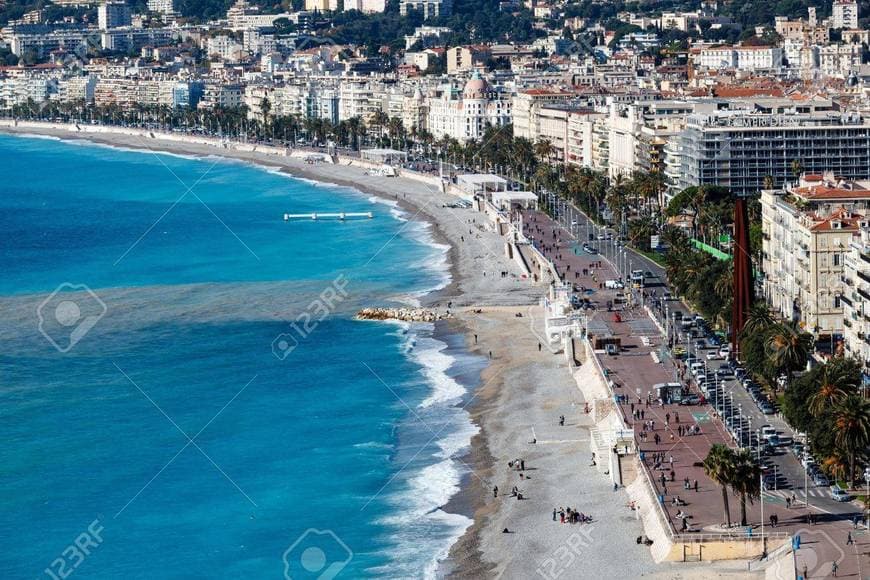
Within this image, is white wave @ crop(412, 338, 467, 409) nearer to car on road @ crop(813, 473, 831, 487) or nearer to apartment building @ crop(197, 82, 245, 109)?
car on road @ crop(813, 473, 831, 487)

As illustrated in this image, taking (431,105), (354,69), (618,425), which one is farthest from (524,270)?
(354,69)

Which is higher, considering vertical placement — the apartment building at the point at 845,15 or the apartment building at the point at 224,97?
the apartment building at the point at 845,15

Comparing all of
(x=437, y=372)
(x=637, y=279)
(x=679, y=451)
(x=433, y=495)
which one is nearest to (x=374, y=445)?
(x=433, y=495)

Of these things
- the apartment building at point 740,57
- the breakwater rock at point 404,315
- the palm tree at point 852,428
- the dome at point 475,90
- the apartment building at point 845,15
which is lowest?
the breakwater rock at point 404,315

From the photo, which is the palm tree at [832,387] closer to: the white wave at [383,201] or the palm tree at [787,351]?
the palm tree at [787,351]

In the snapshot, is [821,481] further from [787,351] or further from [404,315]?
[404,315]

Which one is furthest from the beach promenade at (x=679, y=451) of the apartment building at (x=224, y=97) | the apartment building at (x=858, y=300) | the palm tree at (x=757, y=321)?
the apartment building at (x=224, y=97)
